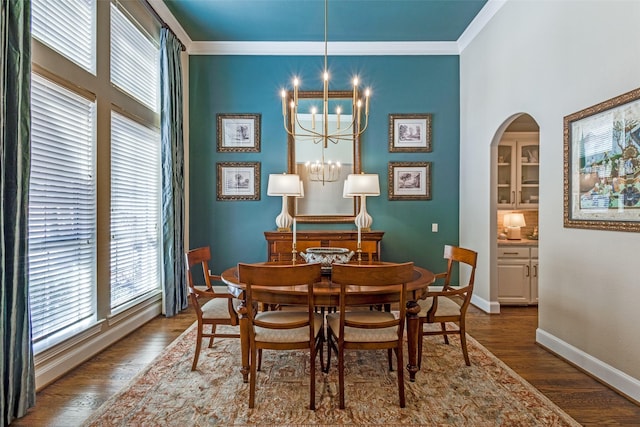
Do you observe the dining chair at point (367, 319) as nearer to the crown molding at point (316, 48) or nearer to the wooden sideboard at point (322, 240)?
the wooden sideboard at point (322, 240)

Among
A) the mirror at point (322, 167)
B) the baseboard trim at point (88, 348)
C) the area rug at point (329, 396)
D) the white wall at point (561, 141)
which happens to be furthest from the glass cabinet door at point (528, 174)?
the baseboard trim at point (88, 348)

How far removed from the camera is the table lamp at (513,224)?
4.30 m

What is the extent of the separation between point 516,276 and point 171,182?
4.21m

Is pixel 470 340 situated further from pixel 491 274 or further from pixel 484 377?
pixel 491 274

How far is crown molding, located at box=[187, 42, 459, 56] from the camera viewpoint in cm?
459

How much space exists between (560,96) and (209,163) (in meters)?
3.98

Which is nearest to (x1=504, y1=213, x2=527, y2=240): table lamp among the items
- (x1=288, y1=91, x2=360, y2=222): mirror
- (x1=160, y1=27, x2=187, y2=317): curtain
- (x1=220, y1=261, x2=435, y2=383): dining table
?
(x1=288, y1=91, x2=360, y2=222): mirror

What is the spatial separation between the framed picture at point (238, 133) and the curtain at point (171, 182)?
69 centimetres

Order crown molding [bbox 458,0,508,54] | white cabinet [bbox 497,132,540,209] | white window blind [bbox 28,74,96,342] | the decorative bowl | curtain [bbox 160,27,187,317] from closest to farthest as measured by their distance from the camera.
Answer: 1. white window blind [bbox 28,74,96,342]
2. the decorative bowl
3. crown molding [bbox 458,0,508,54]
4. curtain [bbox 160,27,187,317]
5. white cabinet [bbox 497,132,540,209]

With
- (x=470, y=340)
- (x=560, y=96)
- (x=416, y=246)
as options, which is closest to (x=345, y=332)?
(x=470, y=340)

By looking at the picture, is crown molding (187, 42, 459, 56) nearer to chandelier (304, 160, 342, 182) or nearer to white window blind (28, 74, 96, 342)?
chandelier (304, 160, 342, 182)

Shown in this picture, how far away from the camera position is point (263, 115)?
468 cm

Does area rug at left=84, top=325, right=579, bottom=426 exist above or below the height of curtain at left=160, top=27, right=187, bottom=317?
below

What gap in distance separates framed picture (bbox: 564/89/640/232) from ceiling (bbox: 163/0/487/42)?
6.86 ft
